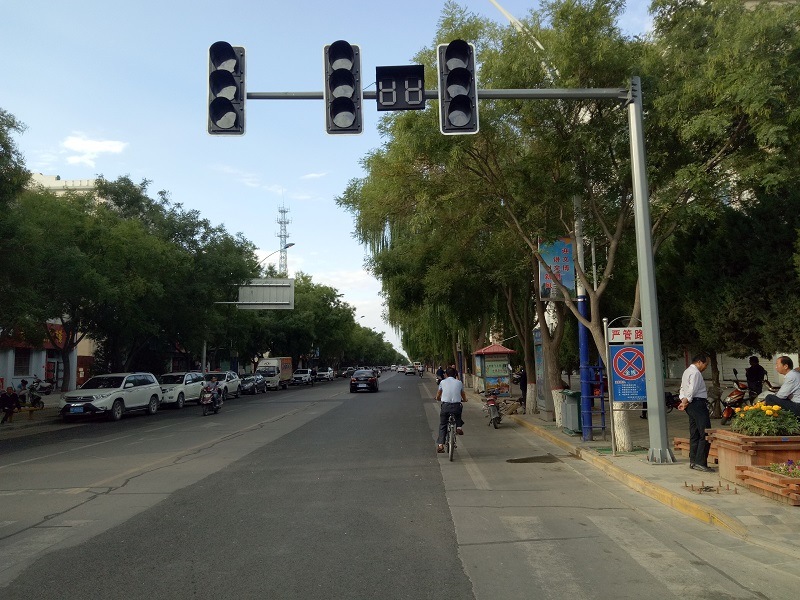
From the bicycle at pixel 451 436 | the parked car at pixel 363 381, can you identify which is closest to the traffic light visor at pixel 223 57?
the bicycle at pixel 451 436

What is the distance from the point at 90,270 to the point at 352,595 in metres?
21.0

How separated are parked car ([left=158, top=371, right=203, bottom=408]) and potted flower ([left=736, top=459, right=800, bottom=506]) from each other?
27.2 m

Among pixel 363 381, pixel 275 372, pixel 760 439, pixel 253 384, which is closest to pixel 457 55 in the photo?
pixel 760 439

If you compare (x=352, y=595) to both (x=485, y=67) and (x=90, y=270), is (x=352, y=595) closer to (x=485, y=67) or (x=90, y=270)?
(x=485, y=67)

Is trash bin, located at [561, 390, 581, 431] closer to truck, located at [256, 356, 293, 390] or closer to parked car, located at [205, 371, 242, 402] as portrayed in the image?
parked car, located at [205, 371, 242, 402]

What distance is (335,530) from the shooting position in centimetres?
710

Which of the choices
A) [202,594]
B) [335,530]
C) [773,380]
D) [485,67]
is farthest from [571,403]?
[773,380]

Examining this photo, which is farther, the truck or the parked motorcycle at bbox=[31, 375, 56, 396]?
the truck

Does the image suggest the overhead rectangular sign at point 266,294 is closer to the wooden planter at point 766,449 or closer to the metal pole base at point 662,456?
the metal pole base at point 662,456

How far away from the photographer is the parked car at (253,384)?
4631cm

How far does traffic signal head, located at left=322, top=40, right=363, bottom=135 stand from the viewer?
316 inches

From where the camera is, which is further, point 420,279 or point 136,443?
point 420,279

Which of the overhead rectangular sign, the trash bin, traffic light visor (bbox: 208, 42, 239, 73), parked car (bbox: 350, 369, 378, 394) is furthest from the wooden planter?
the overhead rectangular sign

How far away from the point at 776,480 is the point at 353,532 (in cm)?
495
